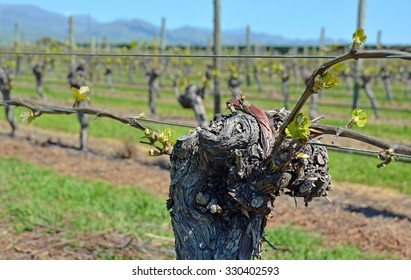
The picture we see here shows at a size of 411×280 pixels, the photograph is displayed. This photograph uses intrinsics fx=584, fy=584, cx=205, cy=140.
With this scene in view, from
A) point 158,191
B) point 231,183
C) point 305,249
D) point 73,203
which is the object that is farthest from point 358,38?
point 158,191

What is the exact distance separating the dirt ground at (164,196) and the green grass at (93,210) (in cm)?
25

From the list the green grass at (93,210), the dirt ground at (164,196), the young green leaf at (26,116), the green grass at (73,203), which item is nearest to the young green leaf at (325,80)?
the dirt ground at (164,196)

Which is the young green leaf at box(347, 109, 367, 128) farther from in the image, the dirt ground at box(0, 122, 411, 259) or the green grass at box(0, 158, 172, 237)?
the green grass at box(0, 158, 172, 237)

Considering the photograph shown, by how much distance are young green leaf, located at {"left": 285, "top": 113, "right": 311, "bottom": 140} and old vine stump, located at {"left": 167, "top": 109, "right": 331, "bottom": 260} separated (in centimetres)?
12

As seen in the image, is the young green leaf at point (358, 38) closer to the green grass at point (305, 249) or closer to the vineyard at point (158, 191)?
the vineyard at point (158, 191)

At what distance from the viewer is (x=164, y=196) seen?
26.2 feet

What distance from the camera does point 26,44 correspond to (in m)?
36.0

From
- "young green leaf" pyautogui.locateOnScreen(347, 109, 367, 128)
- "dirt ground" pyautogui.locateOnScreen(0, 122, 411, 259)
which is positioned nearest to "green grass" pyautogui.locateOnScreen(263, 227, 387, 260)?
"dirt ground" pyautogui.locateOnScreen(0, 122, 411, 259)

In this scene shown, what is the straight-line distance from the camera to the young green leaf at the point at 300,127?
2.06 meters

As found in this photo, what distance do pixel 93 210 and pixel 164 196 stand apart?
138cm

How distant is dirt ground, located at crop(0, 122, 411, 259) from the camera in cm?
561
